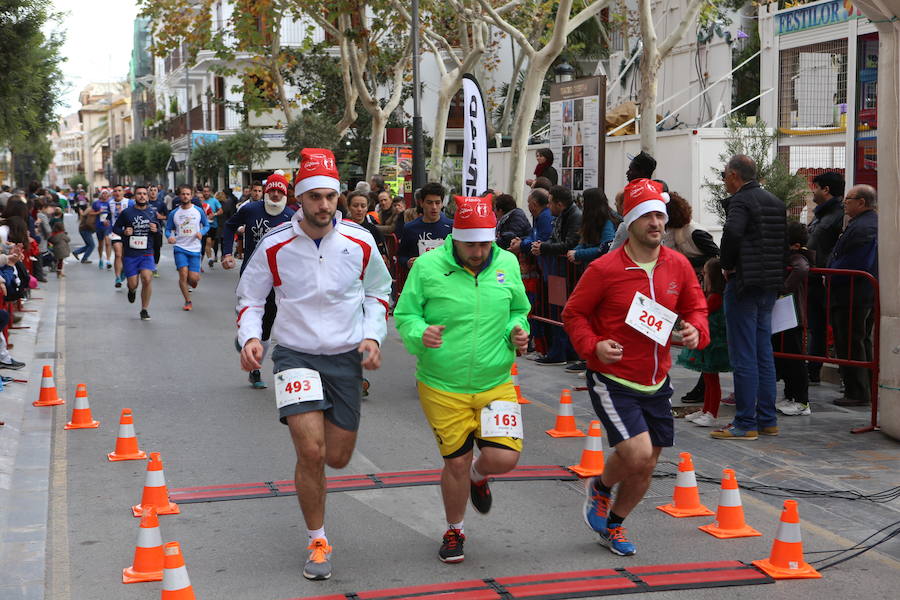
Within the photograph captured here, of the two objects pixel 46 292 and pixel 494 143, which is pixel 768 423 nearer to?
pixel 46 292

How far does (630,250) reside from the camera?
A: 18.4 ft

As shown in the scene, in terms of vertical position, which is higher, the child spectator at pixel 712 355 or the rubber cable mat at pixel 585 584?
the child spectator at pixel 712 355

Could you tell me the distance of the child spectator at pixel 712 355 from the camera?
8.91 metres

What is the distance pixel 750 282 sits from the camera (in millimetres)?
8094

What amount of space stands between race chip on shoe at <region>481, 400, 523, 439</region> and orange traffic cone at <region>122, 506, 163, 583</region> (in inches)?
63.1

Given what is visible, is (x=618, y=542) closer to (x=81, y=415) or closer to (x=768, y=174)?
(x=81, y=415)

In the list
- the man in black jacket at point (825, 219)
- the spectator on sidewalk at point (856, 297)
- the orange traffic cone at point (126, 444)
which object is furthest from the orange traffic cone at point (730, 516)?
the man in black jacket at point (825, 219)

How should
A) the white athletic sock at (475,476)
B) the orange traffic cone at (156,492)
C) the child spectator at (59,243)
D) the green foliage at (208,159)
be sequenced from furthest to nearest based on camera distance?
1. the green foliage at (208,159)
2. the child spectator at (59,243)
3. the orange traffic cone at (156,492)
4. the white athletic sock at (475,476)

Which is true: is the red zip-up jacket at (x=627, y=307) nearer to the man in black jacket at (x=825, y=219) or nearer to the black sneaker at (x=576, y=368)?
the man in black jacket at (x=825, y=219)

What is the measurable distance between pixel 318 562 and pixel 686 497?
7.34 feet

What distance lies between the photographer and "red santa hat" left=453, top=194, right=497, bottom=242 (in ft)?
17.7

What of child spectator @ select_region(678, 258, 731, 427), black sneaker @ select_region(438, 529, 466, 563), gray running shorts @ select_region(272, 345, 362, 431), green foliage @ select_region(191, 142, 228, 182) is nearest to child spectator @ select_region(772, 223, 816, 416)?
child spectator @ select_region(678, 258, 731, 427)

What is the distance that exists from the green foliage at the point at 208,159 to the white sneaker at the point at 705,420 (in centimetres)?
3979

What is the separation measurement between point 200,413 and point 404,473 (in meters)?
2.85
